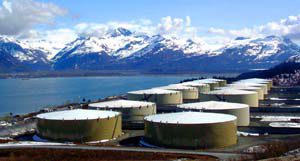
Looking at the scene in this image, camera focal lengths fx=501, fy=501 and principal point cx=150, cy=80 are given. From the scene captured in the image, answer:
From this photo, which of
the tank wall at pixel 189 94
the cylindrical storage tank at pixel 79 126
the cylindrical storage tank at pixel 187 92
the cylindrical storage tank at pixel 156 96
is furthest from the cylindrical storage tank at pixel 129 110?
the tank wall at pixel 189 94

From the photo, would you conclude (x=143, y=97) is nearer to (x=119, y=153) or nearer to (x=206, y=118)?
(x=206, y=118)

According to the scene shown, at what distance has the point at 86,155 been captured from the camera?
112ft

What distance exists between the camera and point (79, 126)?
42312mm

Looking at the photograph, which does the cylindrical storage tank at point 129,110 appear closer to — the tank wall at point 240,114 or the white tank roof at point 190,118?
the tank wall at point 240,114

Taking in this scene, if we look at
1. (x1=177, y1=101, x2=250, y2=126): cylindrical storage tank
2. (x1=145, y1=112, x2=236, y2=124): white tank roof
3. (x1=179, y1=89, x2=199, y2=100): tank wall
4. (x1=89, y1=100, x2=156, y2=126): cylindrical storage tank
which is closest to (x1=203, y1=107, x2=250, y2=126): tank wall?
(x1=177, y1=101, x2=250, y2=126): cylindrical storage tank

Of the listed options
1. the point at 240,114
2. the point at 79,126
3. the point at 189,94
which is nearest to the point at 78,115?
the point at 79,126

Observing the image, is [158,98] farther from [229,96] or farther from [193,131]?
[193,131]

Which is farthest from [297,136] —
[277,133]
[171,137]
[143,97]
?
[143,97]

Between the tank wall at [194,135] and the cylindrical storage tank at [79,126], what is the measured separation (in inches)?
202

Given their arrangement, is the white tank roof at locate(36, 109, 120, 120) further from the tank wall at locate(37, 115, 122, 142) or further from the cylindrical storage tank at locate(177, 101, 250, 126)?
the cylindrical storage tank at locate(177, 101, 250, 126)

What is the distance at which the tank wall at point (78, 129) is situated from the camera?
4231cm

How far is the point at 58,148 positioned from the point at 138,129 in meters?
13.3

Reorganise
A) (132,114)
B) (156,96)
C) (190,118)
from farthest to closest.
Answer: (156,96) < (132,114) < (190,118)

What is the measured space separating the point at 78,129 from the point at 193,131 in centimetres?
1008
